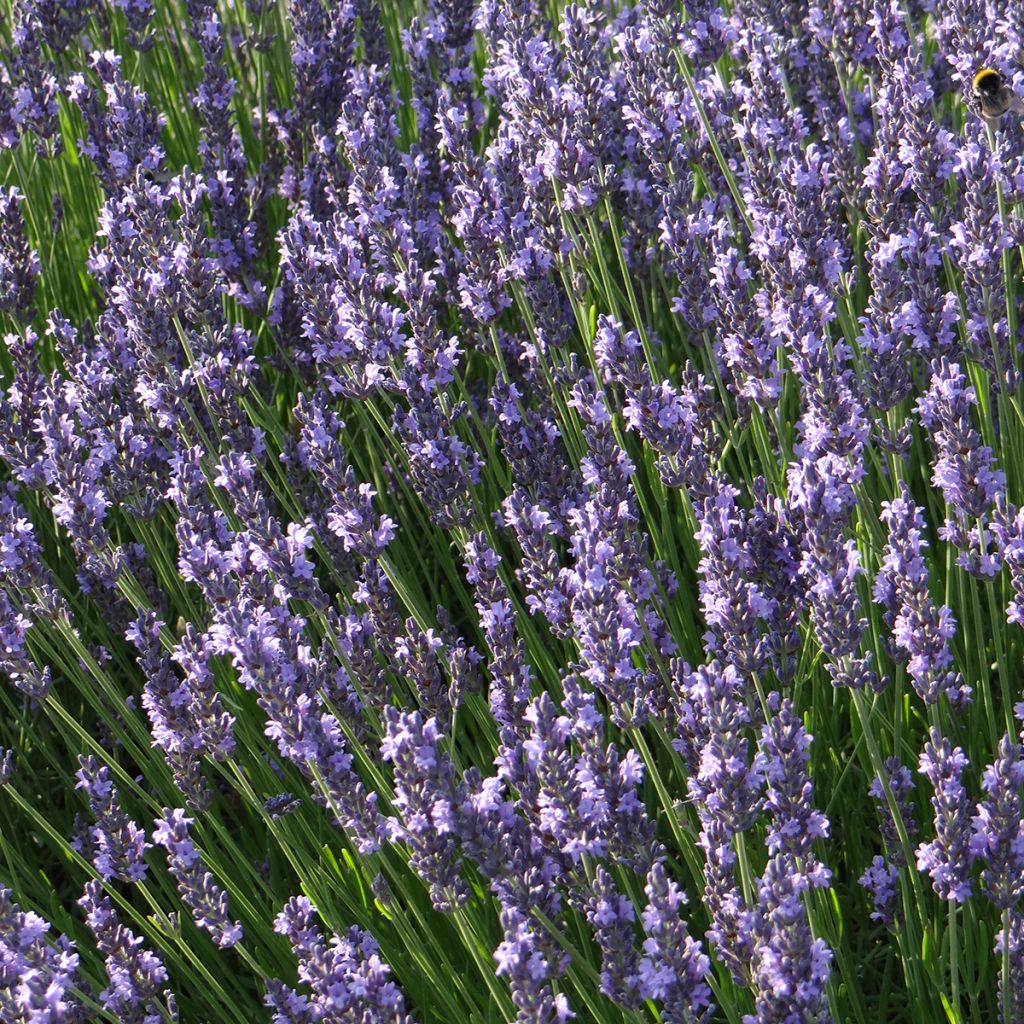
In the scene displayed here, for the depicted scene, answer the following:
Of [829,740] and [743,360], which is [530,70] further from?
[829,740]

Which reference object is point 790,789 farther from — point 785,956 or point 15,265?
point 15,265

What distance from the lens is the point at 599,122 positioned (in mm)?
3350

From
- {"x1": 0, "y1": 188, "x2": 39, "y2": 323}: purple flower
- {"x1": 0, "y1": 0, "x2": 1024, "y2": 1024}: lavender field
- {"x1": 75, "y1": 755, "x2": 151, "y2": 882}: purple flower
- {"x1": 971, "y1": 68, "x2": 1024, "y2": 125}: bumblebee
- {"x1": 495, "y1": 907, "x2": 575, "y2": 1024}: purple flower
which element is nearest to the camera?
{"x1": 495, "y1": 907, "x2": 575, "y2": 1024}: purple flower

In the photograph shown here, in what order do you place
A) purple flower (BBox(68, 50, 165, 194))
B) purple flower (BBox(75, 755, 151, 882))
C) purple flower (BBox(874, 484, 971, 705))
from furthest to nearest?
purple flower (BBox(68, 50, 165, 194))
purple flower (BBox(75, 755, 151, 882))
purple flower (BBox(874, 484, 971, 705))

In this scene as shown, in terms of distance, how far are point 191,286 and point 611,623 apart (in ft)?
5.16

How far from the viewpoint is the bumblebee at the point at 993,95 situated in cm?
275

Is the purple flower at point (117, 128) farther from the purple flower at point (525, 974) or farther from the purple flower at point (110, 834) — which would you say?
the purple flower at point (525, 974)

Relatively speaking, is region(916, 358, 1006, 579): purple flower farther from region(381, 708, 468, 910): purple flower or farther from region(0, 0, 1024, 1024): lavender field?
region(381, 708, 468, 910): purple flower

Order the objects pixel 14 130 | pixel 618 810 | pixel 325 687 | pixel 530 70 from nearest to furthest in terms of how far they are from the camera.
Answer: pixel 618 810 → pixel 325 687 → pixel 530 70 → pixel 14 130

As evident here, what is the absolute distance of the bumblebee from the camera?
2752 mm

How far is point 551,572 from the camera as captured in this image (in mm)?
2510

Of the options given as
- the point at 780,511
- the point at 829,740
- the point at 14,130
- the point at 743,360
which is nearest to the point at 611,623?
the point at 780,511

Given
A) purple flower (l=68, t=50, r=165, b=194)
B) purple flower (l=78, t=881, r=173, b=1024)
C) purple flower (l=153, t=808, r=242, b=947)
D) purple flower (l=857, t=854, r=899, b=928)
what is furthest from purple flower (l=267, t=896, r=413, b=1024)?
purple flower (l=68, t=50, r=165, b=194)

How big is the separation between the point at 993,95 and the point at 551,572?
4.36ft
